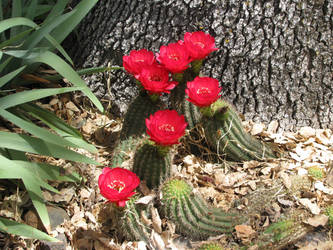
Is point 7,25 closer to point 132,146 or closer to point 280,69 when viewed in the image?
point 132,146

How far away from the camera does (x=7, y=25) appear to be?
6.37 feet

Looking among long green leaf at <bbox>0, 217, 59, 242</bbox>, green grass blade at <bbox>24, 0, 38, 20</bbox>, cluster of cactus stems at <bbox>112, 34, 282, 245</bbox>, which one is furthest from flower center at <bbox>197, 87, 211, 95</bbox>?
green grass blade at <bbox>24, 0, 38, 20</bbox>

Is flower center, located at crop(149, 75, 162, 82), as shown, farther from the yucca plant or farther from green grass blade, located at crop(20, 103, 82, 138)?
green grass blade, located at crop(20, 103, 82, 138)

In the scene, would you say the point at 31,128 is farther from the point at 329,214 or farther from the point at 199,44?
the point at 329,214

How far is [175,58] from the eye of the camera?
6.66 feet

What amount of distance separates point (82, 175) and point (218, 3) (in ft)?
3.83

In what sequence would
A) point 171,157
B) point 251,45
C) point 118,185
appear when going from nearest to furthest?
point 118,185
point 171,157
point 251,45

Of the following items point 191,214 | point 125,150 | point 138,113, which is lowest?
point 191,214

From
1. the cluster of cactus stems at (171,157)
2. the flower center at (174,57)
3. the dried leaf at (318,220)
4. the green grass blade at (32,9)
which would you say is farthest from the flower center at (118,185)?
the green grass blade at (32,9)

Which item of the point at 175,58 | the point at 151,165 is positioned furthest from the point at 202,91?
the point at 151,165

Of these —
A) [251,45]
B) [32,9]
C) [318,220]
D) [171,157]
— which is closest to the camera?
[318,220]

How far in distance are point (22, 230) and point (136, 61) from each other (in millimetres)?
943

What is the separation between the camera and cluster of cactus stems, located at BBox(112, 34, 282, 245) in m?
1.80

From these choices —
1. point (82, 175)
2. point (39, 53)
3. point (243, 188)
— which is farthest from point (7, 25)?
point (243, 188)
